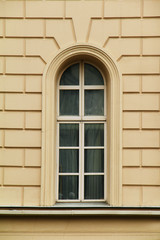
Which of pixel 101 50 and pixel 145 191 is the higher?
pixel 101 50

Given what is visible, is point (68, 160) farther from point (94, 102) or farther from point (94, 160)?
point (94, 102)

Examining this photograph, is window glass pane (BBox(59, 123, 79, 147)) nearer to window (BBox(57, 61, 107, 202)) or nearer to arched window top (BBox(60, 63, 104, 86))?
window (BBox(57, 61, 107, 202))

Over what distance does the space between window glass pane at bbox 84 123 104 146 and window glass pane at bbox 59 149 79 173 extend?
375 millimetres

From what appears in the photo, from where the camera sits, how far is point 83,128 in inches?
276

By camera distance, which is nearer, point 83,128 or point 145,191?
point 145,191

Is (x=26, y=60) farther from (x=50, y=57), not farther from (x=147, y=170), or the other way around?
(x=147, y=170)

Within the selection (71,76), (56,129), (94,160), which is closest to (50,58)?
(71,76)

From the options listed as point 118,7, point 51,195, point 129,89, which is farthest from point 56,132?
point 118,7

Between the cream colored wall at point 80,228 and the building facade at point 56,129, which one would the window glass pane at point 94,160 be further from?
the cream colored wall at point 80,228

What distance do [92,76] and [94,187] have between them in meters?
2.52

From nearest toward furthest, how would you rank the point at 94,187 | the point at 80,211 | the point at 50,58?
the point at 80,211, the point at 50,58, the point at 94,187

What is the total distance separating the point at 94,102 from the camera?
7.07 metres

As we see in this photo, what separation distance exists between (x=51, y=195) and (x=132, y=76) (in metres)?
3.10

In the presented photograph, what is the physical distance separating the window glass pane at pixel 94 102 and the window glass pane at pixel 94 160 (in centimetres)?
88
